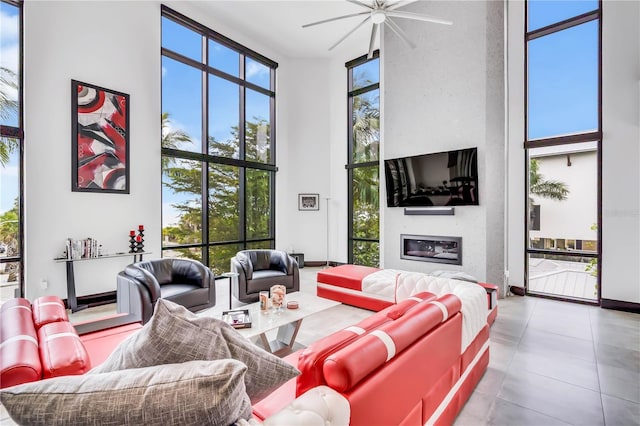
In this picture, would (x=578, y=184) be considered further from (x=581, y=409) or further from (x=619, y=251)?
(x=581, y=409)

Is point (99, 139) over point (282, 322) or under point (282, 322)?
over

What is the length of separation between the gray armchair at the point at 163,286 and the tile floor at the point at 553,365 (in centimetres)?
47

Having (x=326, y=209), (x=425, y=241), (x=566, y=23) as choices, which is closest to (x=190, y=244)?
(x=326, y=209)

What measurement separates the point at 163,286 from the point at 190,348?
3258mm

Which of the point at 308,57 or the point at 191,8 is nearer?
the point at 191,8

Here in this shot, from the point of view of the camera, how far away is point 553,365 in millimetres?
2680

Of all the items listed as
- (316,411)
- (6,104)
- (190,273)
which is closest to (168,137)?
(6,104)

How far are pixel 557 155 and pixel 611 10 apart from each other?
1.95 metres

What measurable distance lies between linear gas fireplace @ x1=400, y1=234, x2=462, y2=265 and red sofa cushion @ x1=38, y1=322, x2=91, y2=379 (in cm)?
469

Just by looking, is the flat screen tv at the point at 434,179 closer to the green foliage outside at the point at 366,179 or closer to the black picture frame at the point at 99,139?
the green foliage outside at the point at 366,179

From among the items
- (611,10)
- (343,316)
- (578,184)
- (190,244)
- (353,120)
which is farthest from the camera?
(353,120)

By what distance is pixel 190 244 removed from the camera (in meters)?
5.65

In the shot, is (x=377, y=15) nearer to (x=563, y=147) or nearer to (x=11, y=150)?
(x=563, y=147)

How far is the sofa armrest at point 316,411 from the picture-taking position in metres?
0.93
